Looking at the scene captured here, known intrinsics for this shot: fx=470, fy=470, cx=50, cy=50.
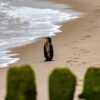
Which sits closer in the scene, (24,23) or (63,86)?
(63,86)

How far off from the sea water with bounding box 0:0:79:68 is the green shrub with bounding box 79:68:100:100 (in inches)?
400

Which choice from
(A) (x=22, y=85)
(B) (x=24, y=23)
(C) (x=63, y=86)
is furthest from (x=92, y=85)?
(B) (x=24, y=23)

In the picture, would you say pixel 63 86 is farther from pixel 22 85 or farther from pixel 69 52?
pixel 69 52

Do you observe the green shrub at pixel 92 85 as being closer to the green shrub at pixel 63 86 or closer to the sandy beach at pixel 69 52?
the green shrub at pixel 63 86

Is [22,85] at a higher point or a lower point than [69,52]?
→ higher

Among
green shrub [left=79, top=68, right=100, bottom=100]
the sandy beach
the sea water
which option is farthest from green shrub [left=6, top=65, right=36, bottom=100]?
the sea water

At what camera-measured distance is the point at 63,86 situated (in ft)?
10.2

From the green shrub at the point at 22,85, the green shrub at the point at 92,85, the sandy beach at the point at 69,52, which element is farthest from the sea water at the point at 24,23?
the green shrub at the point at 92,85

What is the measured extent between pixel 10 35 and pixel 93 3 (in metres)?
10.5

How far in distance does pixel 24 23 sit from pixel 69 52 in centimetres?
741

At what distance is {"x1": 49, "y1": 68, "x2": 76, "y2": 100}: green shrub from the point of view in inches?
122

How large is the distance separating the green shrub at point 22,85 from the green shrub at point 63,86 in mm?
135

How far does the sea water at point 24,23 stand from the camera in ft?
53.7

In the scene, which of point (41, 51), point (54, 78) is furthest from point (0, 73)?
point (54, 78)
